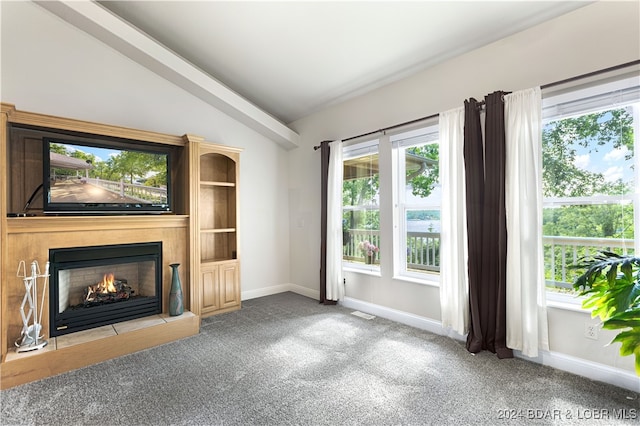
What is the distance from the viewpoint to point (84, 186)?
2.88m

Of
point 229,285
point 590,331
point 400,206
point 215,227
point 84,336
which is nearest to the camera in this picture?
point 590,331

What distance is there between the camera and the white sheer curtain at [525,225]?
2.36m

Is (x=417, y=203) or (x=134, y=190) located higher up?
(x=134, y=190)

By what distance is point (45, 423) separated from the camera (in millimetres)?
1759

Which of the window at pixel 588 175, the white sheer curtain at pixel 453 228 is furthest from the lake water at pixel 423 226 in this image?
the window at pixel 588 175

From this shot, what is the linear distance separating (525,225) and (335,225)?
215 centimetres

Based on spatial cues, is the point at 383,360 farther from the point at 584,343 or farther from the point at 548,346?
the point at 584,343

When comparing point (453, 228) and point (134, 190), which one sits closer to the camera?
point (453, 228)

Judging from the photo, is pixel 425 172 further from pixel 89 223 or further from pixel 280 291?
pixel 89 223

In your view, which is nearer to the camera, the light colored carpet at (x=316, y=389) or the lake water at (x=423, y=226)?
the light colored carpet at (x=316, y=389)

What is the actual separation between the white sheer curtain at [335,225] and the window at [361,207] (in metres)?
0.22

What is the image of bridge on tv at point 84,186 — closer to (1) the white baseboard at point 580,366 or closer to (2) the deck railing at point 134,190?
(2) the deck railing at point 134,190

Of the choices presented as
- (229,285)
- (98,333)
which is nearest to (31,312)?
(98,333)

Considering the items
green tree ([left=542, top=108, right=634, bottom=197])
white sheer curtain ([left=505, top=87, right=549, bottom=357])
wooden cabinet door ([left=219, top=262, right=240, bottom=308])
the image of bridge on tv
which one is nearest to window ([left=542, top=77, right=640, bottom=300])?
green tree ([left=542, top=108, right=634, bottom=197])
